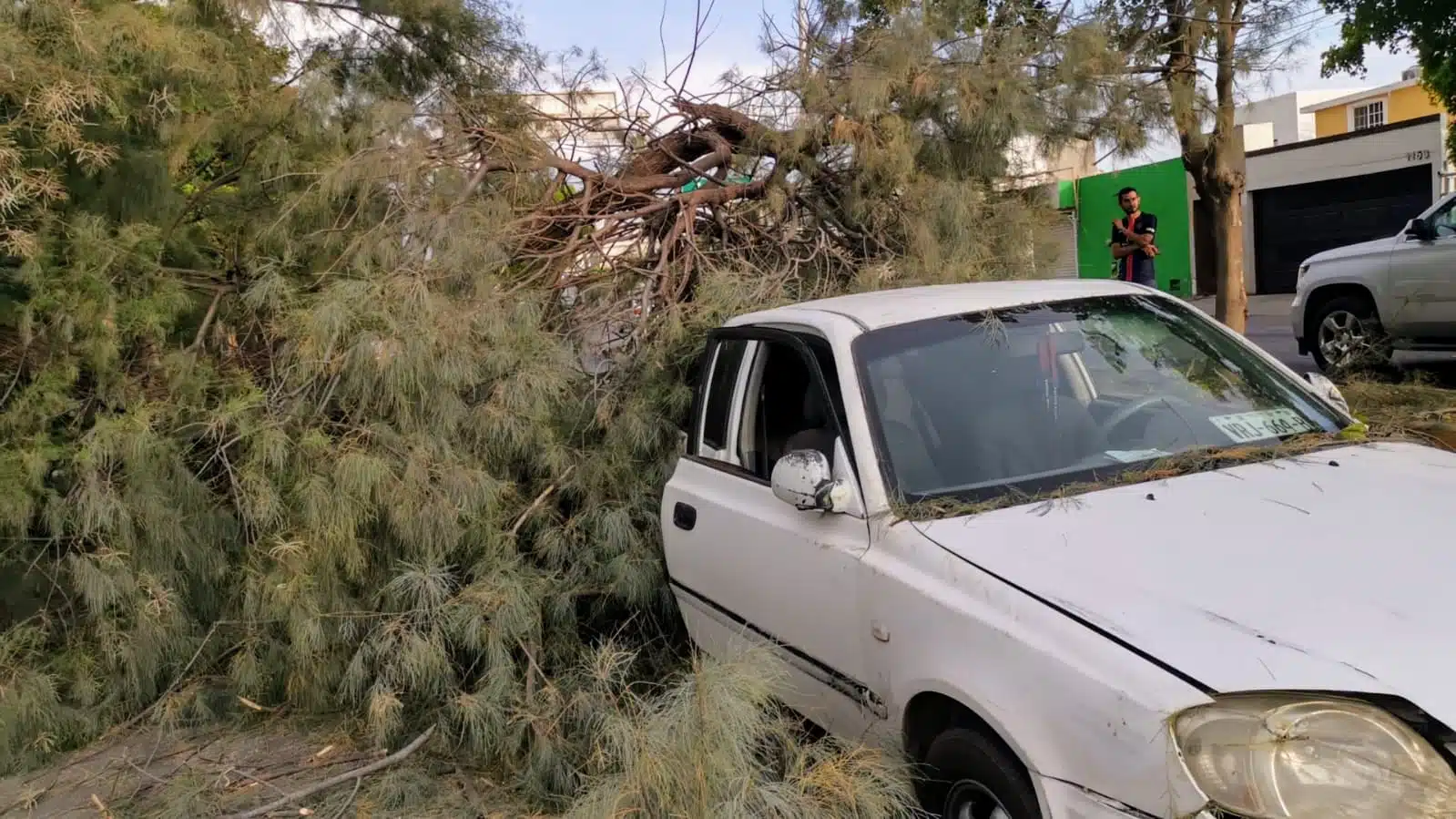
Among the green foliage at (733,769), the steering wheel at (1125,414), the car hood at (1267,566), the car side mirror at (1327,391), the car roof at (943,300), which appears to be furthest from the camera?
the car side mirror at (1327,391)

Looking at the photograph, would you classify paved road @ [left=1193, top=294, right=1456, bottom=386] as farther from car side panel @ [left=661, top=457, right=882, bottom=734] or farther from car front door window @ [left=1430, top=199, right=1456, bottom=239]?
car side panel @ [left=661, top=457, right=882, bottom=734]

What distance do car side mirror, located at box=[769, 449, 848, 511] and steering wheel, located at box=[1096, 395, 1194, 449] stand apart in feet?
2.71

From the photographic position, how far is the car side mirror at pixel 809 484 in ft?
9.84

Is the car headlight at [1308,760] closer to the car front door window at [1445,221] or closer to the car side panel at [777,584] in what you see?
the car side panel at [777,584]

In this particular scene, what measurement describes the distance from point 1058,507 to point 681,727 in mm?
1110

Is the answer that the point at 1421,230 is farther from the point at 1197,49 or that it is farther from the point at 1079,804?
the point at 1079,804

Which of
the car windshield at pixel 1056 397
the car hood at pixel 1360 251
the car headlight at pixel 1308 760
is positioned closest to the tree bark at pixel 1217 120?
the car hood at pixel 1360 251

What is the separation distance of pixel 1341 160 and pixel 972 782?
77.4 feet

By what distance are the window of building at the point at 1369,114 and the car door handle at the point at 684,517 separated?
121 feet

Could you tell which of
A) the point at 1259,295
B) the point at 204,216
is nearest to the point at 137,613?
the point at 204,216

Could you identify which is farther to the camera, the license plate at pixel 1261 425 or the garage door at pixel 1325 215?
the garage door at pixel 1325 215

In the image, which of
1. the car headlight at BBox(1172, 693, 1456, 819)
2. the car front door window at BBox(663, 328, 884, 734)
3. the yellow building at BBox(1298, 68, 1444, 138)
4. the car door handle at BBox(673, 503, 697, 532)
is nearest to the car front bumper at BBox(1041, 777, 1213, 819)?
the car headlight at BBox(1172, 693, 1456, 819)

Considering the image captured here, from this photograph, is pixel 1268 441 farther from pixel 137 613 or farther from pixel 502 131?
pixel 502 131

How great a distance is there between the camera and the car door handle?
12.9 ft
